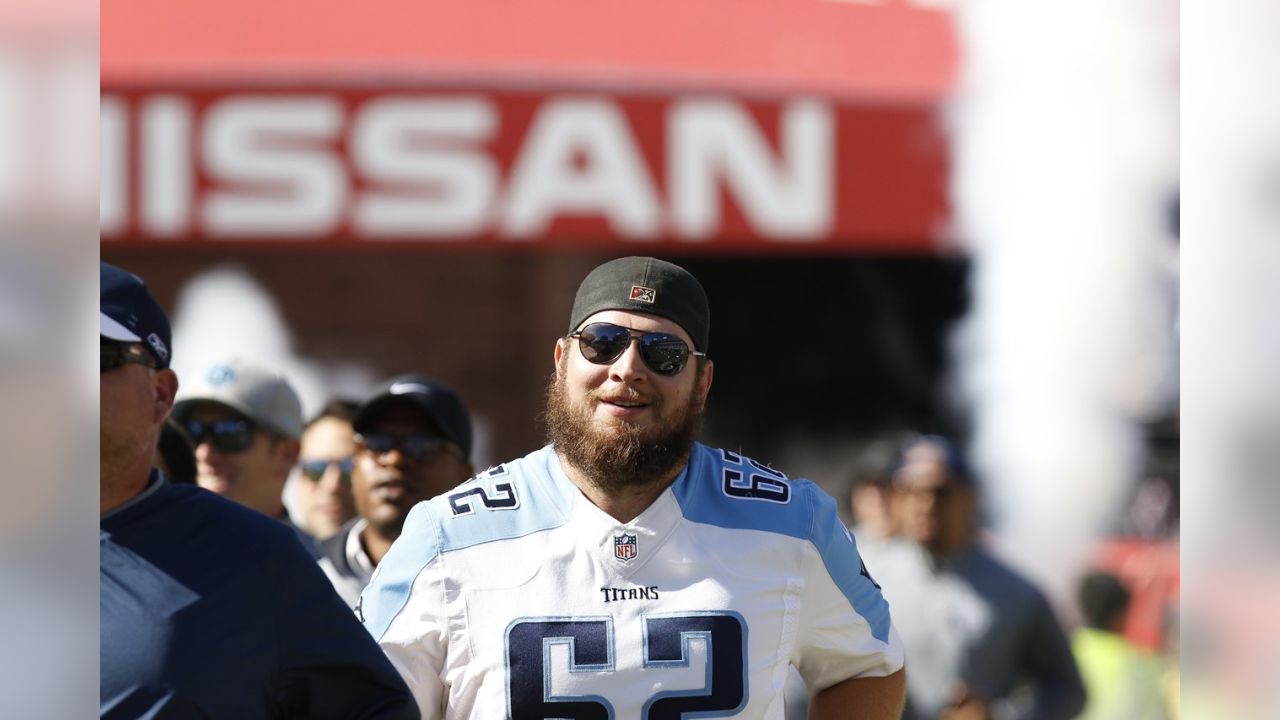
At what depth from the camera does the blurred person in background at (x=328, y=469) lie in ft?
16.6

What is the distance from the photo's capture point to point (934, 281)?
9.36 metres

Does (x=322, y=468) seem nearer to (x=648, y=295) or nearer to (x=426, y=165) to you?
(x=648, y=295)

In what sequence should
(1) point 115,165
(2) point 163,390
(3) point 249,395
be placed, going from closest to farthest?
(2) point 163,390 < (3) point 249,395 < (1) point 115,165

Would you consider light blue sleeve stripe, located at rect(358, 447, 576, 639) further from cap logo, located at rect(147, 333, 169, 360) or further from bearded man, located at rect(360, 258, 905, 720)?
cap logo, located at rect(147, 333, 169, 360)

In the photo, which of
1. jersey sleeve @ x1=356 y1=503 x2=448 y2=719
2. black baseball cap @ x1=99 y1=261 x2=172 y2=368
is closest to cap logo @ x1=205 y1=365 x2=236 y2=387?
jersey sleeve @ x1=356 y1=503 x2=448 y2=719

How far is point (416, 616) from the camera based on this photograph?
2695 mm

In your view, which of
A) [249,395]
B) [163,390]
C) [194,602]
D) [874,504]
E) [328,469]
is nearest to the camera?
[194,602]

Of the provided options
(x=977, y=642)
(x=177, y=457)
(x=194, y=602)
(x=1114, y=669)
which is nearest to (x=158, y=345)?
(x=194, y=602)

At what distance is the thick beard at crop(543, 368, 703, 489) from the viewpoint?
9.19ft

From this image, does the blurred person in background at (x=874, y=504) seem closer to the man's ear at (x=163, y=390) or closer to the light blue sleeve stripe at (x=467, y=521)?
the light blue sleeve stripe at (x=467, y=521)

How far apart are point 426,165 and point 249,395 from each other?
14.0 feet

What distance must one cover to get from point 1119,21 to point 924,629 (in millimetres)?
5162
